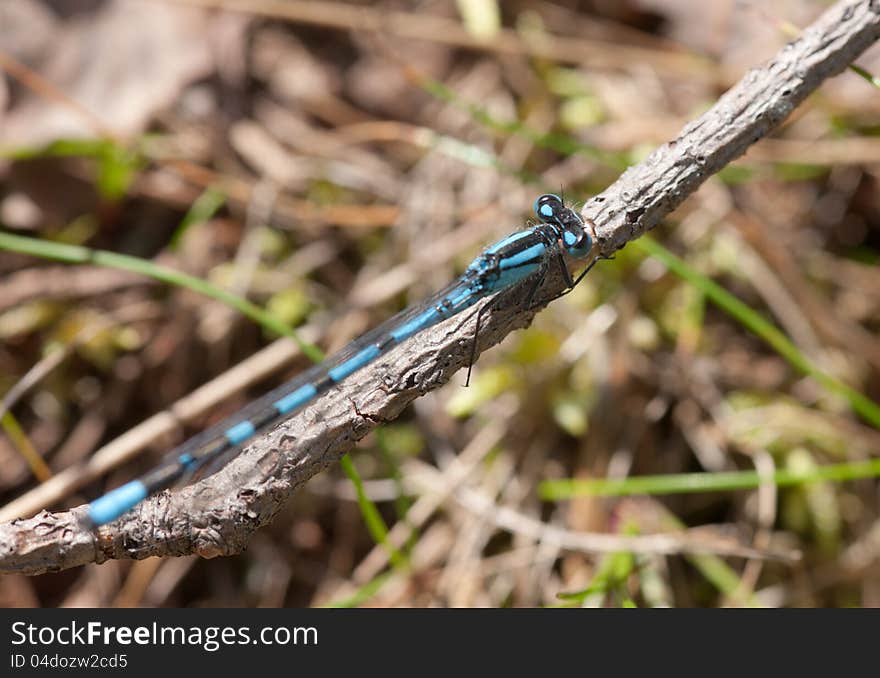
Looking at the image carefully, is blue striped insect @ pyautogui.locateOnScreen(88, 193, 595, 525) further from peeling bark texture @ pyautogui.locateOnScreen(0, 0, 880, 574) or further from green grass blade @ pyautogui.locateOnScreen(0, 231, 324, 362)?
green grass blade @ pyautogui.locateOnScreen(0, 231, 324, 362)

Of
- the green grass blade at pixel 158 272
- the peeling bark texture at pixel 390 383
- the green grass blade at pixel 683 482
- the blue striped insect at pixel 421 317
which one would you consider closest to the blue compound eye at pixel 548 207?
the blue striped insect at pixel 421 317

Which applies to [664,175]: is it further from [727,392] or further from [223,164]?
[223,164]

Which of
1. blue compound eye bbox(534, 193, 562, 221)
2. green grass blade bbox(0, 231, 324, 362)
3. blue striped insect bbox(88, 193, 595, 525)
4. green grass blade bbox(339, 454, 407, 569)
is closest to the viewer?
blue striped insect bbox(88, 193, 595, 525)

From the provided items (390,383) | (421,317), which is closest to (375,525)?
(421,317)

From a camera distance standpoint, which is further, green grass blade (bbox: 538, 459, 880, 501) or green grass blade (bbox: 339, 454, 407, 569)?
green grass blade (bbox: 538, 459, 880, 501)

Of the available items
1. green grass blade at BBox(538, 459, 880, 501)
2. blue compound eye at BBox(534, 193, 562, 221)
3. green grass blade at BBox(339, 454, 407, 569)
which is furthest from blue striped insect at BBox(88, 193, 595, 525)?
green grass blade at BBox(538, 459, 880, 501)

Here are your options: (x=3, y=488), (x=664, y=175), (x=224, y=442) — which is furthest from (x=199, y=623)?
(x=664, y=175)

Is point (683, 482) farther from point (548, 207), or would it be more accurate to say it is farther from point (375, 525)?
point (548, 207)

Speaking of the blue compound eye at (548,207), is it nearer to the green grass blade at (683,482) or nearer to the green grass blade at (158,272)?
the green grass blade at (158,272)
